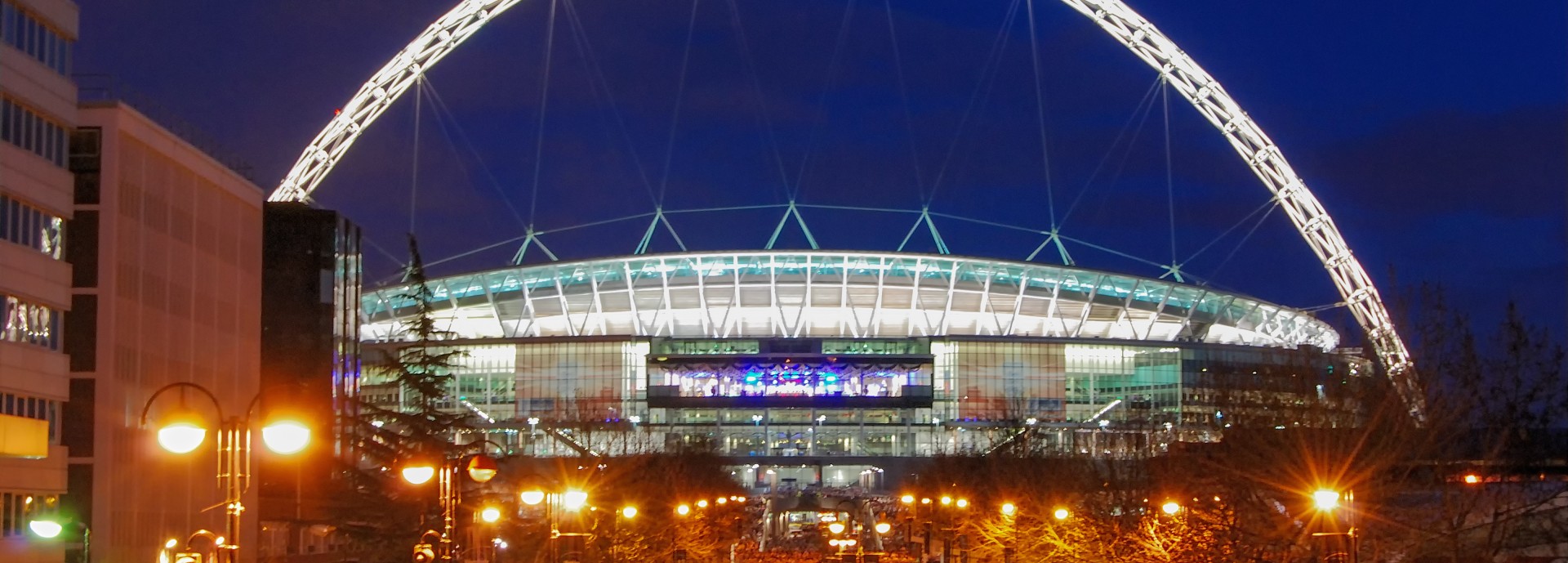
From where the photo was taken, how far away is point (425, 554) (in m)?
39.3

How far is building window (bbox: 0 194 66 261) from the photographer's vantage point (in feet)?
186

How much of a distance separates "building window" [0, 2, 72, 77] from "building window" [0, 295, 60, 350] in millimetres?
7845

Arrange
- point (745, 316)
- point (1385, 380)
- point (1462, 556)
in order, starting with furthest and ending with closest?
point (745, 316), point (1385, 380), point (1462, 556)

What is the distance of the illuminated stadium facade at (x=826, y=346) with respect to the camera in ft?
572

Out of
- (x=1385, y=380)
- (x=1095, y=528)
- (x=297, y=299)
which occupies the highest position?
(x=297, y=299)

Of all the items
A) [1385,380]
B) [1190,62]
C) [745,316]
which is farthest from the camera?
[745,316]

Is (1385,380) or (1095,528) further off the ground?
(1385,380)

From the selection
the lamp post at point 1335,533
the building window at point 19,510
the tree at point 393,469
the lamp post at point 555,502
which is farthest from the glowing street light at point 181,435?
the tree at point 393,469

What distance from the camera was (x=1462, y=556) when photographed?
43688mm

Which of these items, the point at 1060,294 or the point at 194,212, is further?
the point at 1060,294

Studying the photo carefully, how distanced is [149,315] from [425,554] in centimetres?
3148

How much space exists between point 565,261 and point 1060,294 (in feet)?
161

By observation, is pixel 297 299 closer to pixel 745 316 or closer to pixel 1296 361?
pixel 1296 361

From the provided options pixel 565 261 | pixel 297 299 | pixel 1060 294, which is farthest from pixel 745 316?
pixel 297 299
